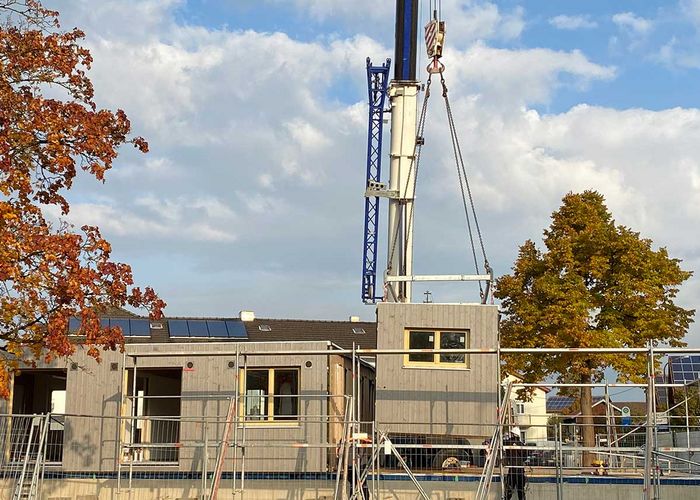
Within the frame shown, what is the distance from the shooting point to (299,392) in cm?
2223

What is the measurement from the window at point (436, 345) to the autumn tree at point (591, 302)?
8524mm

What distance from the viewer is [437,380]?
74.6 feet

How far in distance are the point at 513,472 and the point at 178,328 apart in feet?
60.5

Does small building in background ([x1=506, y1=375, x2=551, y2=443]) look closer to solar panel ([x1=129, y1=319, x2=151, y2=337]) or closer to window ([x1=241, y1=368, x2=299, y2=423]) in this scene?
window ([x1=241, y1=368, x2=299, y2=423])

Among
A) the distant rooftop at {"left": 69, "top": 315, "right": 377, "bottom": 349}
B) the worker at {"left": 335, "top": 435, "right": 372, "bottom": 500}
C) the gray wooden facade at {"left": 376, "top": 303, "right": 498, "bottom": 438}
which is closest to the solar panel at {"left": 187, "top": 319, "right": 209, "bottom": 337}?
the distant rooftop at {"left": 69, "top": 315, "right": 377, "bottom": 349}

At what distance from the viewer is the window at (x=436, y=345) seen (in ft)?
75.0

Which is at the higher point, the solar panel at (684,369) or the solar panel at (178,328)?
the solar panel at (178,328)

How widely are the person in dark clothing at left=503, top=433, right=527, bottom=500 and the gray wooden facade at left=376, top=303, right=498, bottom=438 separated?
0.82 metres

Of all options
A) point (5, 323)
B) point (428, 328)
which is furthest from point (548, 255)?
point (5, 323)

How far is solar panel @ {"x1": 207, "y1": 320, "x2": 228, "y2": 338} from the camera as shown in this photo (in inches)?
1393

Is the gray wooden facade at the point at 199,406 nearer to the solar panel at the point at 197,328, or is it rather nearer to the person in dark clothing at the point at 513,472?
the person in dark clothing at the point at 513,472

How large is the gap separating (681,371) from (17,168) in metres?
27.0

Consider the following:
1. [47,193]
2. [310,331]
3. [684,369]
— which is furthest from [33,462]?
[310,331]

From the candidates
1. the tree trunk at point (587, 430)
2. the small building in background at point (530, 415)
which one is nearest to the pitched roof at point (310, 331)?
the small building in background at point (530, 415)
